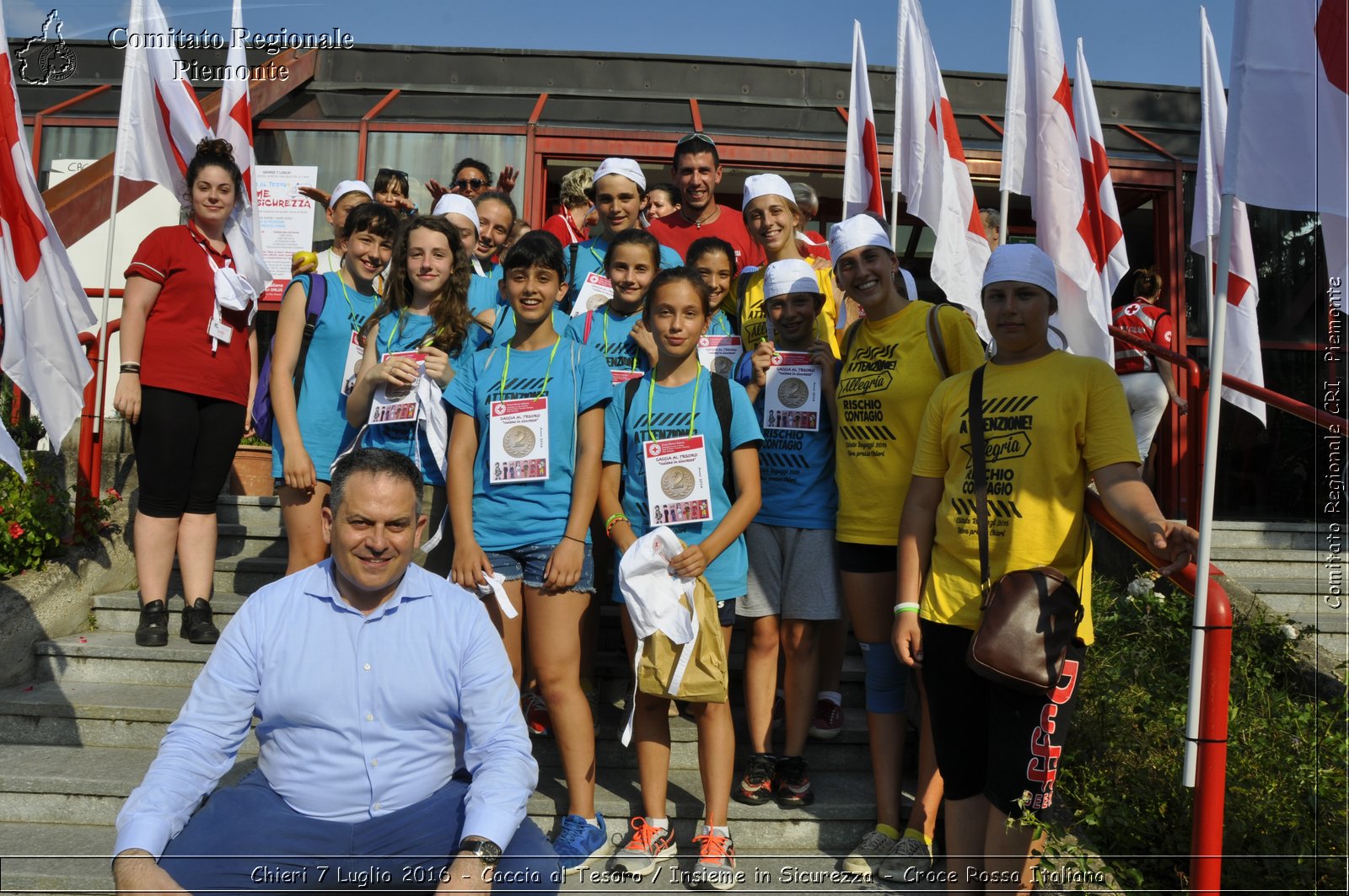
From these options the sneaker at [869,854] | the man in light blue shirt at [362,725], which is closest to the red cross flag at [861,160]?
the sneaker at [869,854]

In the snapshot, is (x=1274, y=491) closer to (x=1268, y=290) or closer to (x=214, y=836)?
(x=1268, y=290)

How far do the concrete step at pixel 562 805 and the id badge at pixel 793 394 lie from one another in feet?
4.93

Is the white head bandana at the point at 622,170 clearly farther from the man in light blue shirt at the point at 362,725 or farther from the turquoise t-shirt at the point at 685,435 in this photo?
the man in light blue shirt at the point at 362,725

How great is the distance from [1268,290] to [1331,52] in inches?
318

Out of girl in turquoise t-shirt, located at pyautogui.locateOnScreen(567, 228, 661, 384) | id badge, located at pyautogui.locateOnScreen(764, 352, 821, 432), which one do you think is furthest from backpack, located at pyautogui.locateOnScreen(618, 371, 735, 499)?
girl in turquoise t-shirt, located at pyautogui.locateOnScreen(567, 228, 661, 384)

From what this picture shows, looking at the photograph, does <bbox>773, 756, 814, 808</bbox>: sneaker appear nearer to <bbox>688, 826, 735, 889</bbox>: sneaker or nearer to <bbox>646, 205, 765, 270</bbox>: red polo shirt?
<bbox>688, 826, 735, 889</bbox>: sneaker

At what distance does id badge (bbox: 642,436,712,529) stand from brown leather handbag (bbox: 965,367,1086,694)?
124cm

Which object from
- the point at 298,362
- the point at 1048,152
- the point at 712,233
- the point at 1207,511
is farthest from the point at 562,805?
the point at 1048,152

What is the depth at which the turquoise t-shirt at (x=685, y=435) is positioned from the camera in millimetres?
4012

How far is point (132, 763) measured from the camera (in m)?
4.36

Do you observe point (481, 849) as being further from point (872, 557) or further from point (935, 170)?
point (935, 170)

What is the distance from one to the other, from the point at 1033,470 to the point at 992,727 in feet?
2.54

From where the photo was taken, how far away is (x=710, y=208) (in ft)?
18.8

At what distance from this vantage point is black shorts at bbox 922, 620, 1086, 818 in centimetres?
297
